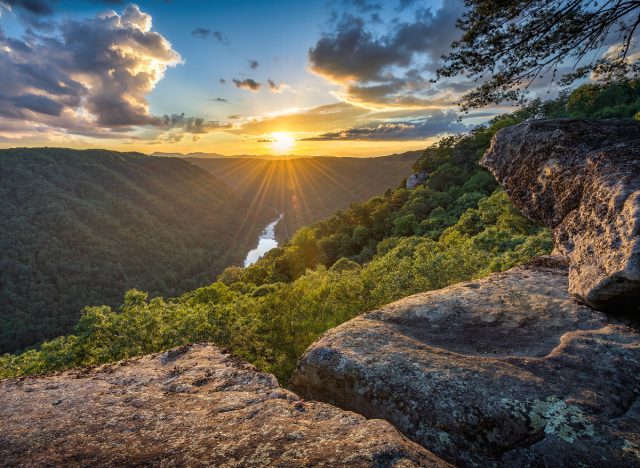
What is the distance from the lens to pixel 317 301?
80.4ft

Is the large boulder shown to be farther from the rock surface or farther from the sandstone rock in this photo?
the rock surface

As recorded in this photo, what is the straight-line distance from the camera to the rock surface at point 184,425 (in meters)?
4.25

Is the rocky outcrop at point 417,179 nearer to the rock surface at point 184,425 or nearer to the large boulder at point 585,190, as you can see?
the large boulder at point 585,190

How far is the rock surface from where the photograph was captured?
425cm

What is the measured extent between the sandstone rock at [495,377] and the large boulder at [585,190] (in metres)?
0.94

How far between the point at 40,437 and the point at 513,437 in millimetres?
6492

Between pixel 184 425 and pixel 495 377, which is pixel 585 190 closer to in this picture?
pixel 495 377

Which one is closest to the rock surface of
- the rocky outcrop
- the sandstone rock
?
the sandstone rock

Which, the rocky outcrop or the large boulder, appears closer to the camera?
the large boulder

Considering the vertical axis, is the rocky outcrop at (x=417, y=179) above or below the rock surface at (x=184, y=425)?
below

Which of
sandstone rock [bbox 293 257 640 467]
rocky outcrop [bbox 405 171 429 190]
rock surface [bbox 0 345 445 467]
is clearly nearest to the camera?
rock surface [bbox 0 345 445 467]

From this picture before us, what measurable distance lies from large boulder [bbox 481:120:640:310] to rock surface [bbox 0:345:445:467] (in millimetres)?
5716

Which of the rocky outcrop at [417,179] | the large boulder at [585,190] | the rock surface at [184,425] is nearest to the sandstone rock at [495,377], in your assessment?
the large boulder at [585,190]

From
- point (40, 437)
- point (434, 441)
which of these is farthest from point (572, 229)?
point (40, 437)
